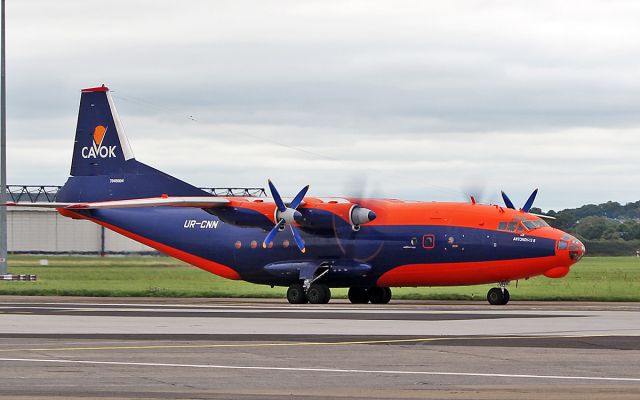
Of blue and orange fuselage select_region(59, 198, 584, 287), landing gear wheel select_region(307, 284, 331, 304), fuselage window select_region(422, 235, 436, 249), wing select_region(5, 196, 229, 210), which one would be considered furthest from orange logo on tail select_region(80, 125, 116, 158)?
fuselage window select_region(422, 235, 436, 249)

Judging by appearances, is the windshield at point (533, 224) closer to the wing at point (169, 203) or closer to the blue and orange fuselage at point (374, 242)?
the blue and orange fuselage at point (374, 242)

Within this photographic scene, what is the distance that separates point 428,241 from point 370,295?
5349 millimetres

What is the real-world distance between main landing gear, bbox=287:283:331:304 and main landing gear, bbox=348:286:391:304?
2606 millimetres

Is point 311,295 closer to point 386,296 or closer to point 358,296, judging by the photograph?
point 358,296

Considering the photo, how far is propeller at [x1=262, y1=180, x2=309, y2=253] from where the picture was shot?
4853 centimetres

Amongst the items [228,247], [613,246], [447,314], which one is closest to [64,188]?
[228,247]

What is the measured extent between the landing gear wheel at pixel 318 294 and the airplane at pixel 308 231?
0.14 ft

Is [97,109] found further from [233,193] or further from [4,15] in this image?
[233,193]

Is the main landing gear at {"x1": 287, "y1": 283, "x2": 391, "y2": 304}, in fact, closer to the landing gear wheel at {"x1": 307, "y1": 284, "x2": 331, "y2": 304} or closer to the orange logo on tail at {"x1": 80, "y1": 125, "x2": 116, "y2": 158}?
the landing gear wheel at {"x1": 307, "y1": 284, "x2": 331, "y2": 304}

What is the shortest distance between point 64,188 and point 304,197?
13.3 m

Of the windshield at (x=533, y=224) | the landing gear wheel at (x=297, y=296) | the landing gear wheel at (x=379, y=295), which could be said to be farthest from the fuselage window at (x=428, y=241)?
the landing gear wheel at (x=297, y=296)

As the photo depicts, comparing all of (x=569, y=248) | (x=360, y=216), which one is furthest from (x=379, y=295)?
(x=569, y=248)

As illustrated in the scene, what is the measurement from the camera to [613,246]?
357ft

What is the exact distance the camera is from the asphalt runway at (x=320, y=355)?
17322 mm
